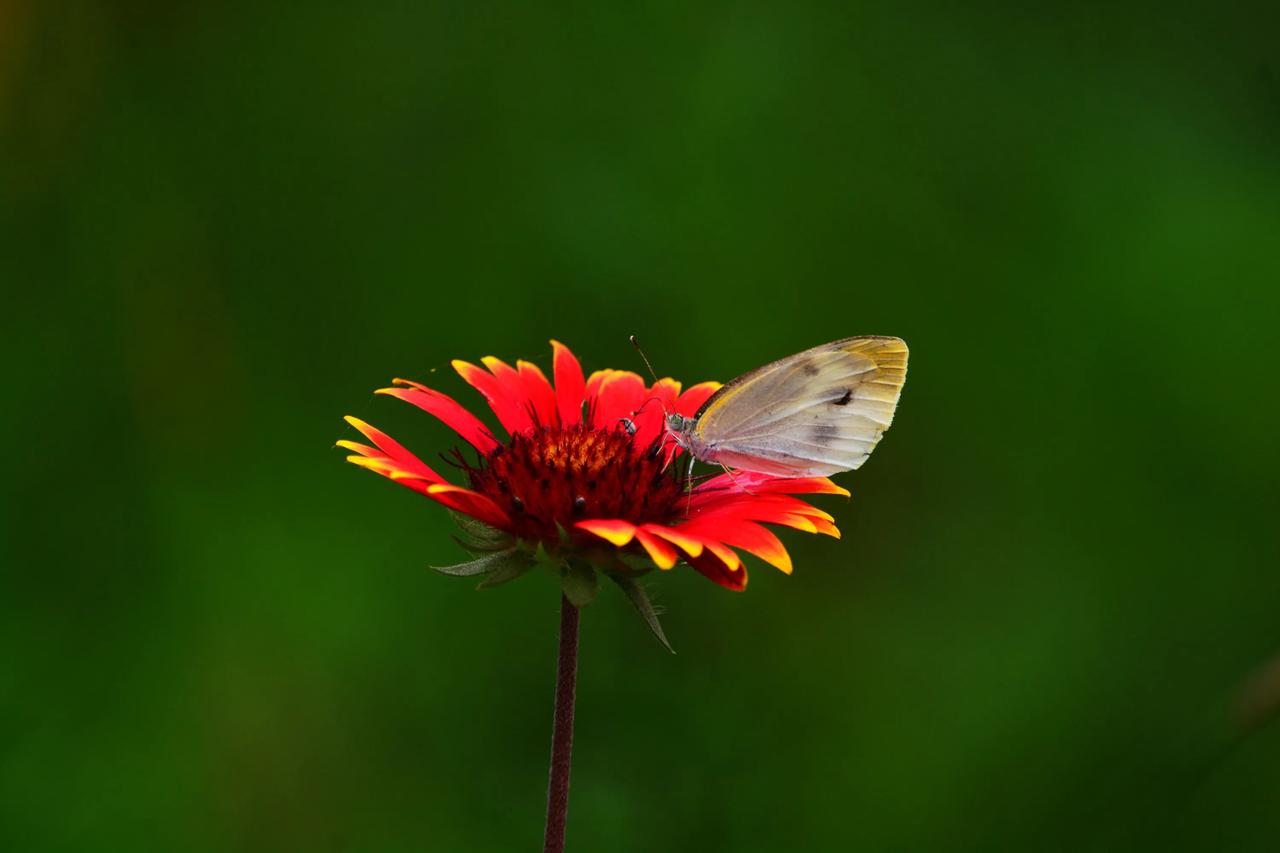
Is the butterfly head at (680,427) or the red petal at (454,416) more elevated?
the red petal at (454,416)

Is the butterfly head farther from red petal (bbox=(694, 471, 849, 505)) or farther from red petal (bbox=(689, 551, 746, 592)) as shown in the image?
red petal (bbox=(689, 551, 746, 592))

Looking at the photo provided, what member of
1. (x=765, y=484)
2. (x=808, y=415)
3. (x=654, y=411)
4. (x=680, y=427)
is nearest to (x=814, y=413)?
(x=808, y=415)

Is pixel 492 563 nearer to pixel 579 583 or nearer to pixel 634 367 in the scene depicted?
pixel 579 583

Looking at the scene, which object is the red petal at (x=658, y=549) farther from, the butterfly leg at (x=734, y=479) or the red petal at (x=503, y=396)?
the red petal at (x=503, y=396)

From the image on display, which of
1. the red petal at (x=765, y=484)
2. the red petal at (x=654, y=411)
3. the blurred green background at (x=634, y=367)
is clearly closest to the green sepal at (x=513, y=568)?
the red petal at (x=765, y=484)

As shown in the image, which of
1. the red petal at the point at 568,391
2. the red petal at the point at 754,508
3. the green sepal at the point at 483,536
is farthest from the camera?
the red petal at the point at 568,391

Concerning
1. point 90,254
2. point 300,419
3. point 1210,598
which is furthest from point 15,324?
point 1210,598
